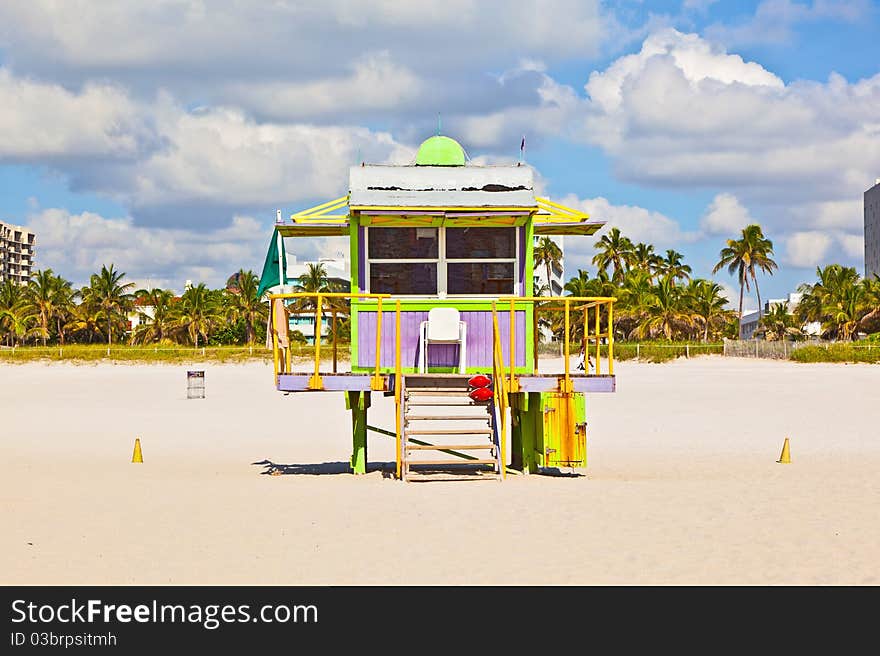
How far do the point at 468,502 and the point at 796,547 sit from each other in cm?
391

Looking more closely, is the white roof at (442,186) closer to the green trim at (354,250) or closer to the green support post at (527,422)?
the green trim at (354,250)

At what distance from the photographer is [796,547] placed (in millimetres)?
9648

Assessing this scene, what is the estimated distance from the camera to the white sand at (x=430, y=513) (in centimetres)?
880

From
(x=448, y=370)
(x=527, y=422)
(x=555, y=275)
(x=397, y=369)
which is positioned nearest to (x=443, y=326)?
(x=448, y=370)

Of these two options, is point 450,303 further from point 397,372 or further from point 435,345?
point 397,372

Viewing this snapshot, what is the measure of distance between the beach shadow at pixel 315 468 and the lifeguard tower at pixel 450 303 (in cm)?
96

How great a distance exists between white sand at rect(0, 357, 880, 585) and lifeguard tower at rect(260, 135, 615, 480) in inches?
43.1

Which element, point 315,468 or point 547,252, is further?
point 547,252

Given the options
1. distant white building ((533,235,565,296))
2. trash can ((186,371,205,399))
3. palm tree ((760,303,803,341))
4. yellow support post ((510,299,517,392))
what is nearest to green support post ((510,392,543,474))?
yellow support post ((510,299,517,392))

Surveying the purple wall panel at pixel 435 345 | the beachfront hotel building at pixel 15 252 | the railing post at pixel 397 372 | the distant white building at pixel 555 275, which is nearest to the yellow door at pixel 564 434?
the purple wall panel at pixel 435 345

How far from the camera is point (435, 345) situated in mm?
14750

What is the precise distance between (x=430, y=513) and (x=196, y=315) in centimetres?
7787

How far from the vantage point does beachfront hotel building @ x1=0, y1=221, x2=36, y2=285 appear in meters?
180

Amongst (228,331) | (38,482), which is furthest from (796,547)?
(228,331)
